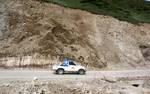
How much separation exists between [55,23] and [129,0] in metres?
23.7

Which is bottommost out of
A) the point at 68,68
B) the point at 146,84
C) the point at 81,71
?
the point at 146,84

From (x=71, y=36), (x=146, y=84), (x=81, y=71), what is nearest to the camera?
(x=146, y=84)

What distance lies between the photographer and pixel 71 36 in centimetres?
5106

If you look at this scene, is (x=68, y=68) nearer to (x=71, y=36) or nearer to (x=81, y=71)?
(x=81, y=71)

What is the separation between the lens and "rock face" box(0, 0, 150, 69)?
4794 centimetres

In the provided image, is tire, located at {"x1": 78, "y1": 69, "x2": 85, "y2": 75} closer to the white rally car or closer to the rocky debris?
the white rally car

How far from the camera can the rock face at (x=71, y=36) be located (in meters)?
47.9

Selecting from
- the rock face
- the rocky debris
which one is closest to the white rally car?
the rock face

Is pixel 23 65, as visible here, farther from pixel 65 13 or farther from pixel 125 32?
pixel 125 32

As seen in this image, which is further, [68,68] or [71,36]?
[71,36]

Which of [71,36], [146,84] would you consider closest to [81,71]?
[146,84]

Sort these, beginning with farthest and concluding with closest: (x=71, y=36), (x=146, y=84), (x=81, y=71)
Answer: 1. (x=71, y=36)
2. (x=81, y=71)
3. (x=146, y=84)

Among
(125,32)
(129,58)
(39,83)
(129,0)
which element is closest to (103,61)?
(129,58)

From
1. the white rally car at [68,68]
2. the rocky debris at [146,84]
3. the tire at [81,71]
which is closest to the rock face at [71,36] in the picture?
the white rally car at [68,68]
